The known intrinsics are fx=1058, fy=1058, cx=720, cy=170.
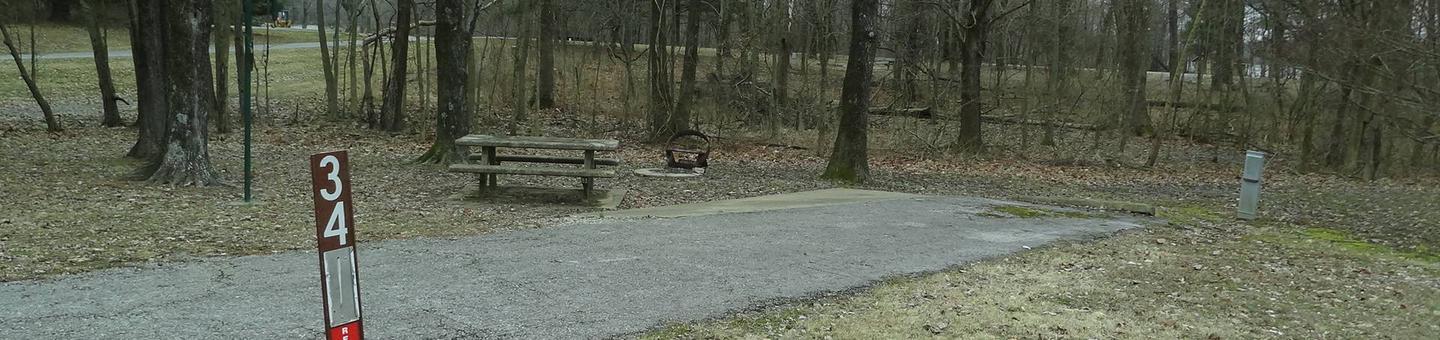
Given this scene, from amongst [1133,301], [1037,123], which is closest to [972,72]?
[1037,123]

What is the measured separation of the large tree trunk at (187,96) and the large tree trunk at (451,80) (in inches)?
122

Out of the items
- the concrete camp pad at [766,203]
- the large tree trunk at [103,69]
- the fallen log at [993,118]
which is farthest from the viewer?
the fallen log at [993,118]

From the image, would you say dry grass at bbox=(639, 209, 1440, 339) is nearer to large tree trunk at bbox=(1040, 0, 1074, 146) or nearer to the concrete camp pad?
the concrete camp pad

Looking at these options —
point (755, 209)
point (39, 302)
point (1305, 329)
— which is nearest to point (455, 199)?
point (755, 209)

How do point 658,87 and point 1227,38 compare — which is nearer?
point 658,87

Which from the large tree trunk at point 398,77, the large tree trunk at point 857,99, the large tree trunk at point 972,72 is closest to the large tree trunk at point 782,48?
the large tree trunk at point 972,72

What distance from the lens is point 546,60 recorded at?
81.0 ft

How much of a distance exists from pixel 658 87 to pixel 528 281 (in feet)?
47.1

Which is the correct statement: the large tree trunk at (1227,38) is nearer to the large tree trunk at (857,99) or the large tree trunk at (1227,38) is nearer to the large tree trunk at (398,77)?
the large tree trunk at (857,99)

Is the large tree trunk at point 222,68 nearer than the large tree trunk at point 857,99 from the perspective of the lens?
No

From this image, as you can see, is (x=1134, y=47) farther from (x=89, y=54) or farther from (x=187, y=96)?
(x=89, y=54)

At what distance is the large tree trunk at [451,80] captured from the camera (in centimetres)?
1352

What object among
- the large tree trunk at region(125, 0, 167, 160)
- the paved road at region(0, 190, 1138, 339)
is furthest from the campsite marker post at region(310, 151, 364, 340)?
the large tree trunk at region(125, 0, 167, 160)

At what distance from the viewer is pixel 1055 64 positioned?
22.4 meters
